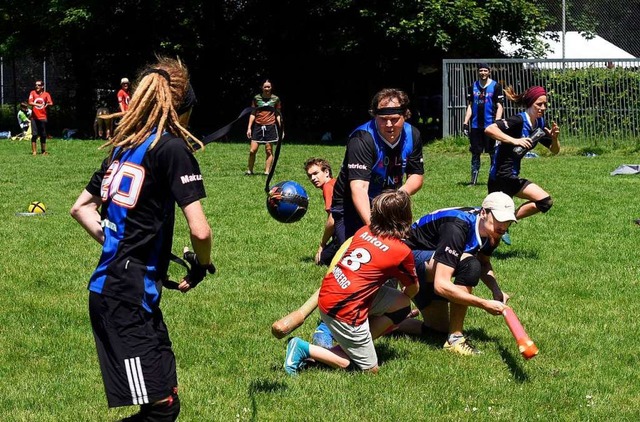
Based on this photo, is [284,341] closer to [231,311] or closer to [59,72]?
[231,311]

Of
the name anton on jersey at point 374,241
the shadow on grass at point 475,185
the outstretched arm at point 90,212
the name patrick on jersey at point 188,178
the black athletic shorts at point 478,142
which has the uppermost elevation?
the black athletic shorts at point 478,142

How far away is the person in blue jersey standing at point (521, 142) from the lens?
9.87 m

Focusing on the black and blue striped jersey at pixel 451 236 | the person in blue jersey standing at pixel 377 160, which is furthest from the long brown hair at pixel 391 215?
the black and blue striped jersey at pixel 451 236

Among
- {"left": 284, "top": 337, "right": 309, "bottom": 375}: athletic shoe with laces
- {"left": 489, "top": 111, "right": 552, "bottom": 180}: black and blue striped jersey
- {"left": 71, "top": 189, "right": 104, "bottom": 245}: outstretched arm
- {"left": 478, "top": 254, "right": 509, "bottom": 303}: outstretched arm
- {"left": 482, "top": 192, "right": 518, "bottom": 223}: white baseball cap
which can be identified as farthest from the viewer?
{"left": 489, "top": 111, "right": 552, "bottom": 180}: black and blue striped jersey

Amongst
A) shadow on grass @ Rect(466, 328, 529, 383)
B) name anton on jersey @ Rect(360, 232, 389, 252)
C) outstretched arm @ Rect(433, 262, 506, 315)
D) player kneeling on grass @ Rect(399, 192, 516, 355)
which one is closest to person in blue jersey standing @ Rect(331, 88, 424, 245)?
name anton on jersey @ Rect(360, 232, 389, 252)

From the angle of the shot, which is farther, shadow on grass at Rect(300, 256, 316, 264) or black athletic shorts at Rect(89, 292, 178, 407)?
shadow on grass at Rect(300, 256, 316, 264)

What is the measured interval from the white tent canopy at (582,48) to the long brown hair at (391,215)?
24.4 metres

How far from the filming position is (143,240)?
13.4ft

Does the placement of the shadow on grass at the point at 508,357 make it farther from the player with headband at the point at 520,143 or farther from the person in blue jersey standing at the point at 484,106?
the person in blue jersey standing at the point at 484,106

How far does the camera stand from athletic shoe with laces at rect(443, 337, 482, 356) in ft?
21.9

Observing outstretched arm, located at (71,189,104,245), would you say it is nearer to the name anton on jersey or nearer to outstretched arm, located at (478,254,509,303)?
the name anton on jersey

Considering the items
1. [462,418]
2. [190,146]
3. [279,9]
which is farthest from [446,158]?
[190,146]

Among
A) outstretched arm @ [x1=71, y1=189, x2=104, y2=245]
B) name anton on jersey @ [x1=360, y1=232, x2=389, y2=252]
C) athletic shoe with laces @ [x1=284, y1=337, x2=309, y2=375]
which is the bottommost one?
athletic shoe with laces @ [x1=284, y1=337, x2=309, y2=375]

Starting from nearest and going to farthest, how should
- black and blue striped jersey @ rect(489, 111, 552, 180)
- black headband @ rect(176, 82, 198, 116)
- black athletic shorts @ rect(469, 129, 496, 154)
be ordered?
black headband @ rect(176, 82, 198, 116), black and blue striped jersey @ rect(489, 111, 552, 180), black athletic shorts @ rect(469, 129, 496, 154)
